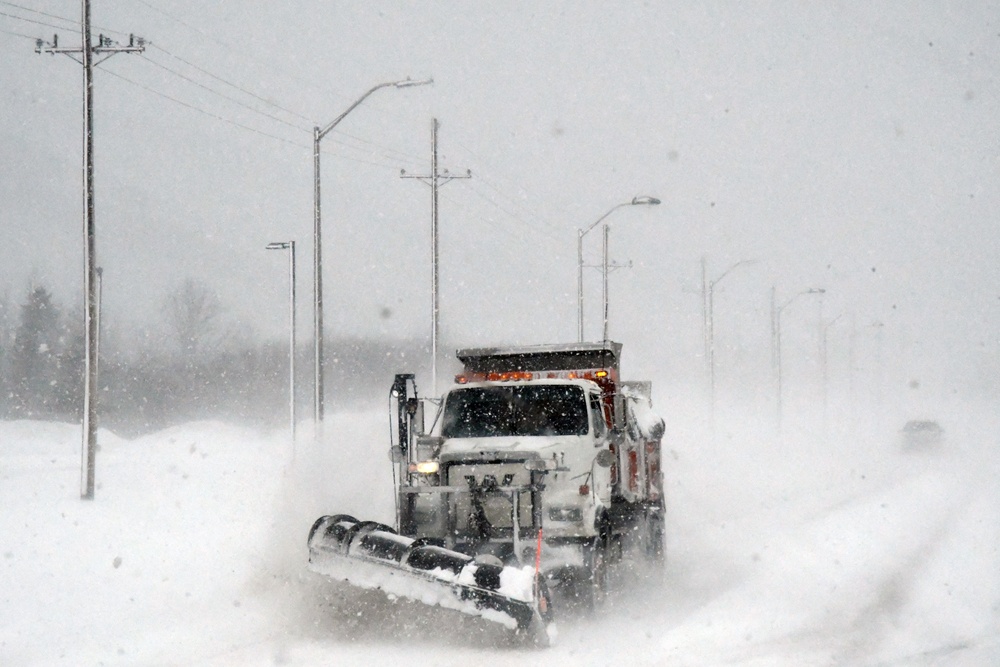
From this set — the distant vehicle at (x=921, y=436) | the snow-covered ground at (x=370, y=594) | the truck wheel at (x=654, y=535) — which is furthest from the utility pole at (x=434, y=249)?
the distant vehicle at (x=921, y=436)

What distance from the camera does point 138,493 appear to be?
61.7 feet

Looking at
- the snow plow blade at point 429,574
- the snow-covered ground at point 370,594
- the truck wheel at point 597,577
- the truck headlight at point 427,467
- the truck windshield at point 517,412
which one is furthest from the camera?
the truck windshield at point 517,412

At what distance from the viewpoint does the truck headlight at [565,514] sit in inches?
436

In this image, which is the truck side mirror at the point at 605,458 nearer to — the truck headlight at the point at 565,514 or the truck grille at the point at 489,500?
the truck headlight at the point at 565,514

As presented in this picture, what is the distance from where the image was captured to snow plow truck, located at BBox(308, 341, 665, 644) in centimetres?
943

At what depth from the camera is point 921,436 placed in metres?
49.6

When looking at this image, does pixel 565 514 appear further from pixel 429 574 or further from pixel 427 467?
pixel 429 574

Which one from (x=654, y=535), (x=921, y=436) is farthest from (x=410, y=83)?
(x=921, y=436)

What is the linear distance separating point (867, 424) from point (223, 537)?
68.6 meters

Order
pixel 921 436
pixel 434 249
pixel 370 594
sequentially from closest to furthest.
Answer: pixel 370 594 < pixel 434 249 < pixel 921 436

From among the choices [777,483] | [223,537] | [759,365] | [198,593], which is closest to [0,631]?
[198,593]

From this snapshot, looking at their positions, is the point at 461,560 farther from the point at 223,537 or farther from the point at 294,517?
the point at 223,537

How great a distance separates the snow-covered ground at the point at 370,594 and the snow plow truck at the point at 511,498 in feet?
1.56

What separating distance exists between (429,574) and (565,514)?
2.03m
